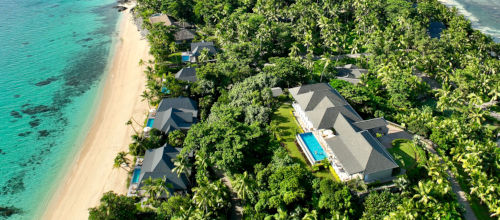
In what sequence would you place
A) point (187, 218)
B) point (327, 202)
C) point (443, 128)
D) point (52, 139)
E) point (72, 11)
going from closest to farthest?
point (187, 218) < point (327, 202) < point (443, 128) < point (52, 139) < point (72, 11)

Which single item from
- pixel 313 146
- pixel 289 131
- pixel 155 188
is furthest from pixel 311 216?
pixel 155 188

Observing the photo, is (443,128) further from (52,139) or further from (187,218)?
(52,139)

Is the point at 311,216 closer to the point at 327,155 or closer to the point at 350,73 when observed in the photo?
the point at 327,155

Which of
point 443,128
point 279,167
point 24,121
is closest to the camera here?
point 279,167

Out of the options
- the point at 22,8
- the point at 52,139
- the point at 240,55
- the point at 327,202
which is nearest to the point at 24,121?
the point at 52,139

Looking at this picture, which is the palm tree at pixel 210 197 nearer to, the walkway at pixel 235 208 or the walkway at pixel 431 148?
the walkway at pixel 235 208

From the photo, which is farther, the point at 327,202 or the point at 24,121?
the point at 24,121
